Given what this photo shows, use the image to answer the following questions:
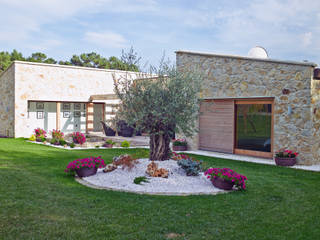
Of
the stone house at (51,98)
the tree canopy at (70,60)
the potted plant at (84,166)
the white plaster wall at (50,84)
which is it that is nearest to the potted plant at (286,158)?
the potted plant at (84,166)

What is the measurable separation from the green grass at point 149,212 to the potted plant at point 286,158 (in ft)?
8.28

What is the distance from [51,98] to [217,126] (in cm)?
1068

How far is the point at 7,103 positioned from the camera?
1855 cm

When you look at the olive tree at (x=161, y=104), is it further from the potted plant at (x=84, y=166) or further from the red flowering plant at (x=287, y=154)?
the red flowering plant at (x=287, y=154)

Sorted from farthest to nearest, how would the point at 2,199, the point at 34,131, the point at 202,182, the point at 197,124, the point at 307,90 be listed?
the point at 34,131
the point at 197,124
the point at 307,90
the point at 202,182
the point at 2,199

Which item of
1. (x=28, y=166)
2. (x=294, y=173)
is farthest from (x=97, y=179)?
(x=294, y=173)

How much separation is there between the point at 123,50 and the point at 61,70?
11.8m

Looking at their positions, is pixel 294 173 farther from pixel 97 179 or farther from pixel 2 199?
pixel 2 199

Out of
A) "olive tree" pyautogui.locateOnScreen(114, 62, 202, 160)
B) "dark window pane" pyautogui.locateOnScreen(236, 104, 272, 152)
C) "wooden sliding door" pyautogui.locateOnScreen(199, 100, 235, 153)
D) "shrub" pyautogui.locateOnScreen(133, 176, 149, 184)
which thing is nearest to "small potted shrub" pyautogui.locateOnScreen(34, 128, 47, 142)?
"wooden sliding door" pyautogui.locateOnScreen(199, 100, 235, 153)

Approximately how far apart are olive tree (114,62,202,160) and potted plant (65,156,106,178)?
1285 millimetres

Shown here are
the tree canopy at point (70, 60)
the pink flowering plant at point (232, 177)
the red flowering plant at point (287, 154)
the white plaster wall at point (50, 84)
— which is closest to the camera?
the pink flowering plant at point (232, 177)

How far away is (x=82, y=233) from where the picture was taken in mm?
3771

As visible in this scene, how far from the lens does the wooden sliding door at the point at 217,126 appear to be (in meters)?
12.0

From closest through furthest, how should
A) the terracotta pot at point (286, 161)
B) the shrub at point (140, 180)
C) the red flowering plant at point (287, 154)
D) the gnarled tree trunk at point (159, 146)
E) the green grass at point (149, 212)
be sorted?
the green grass at point (149, 212)
the shrub at point (140, 180)
the gnarled tree trunk at point (159, 146)
the terracotta pot at point (286, 161)
the red flowering plant at point (287, 154)
